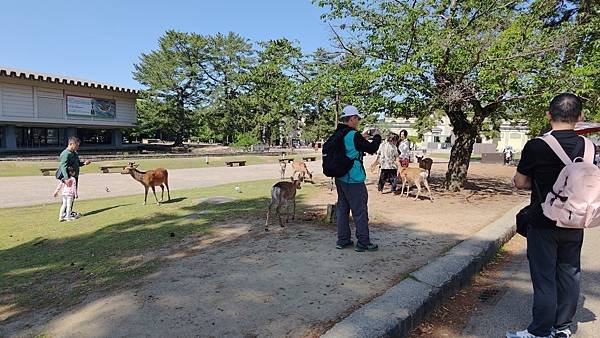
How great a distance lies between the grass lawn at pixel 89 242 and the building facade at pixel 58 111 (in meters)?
24.9

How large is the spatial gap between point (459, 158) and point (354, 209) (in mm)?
7846

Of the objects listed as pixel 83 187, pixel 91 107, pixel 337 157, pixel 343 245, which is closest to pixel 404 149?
pixel 343 245

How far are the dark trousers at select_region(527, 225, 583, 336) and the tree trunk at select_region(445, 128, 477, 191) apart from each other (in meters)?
8.98

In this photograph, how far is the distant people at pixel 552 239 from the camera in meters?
2.71

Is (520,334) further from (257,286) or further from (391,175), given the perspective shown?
(391,175)

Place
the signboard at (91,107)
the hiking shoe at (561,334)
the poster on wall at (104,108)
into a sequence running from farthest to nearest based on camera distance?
the poster on wall at (104,108) < the signboard at (91,107) < the hiking shoe at (561,334)

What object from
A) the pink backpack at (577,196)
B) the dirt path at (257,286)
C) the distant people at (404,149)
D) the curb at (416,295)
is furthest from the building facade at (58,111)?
the pink backpack at (577,196)

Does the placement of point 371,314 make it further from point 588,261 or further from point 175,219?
point 175,219

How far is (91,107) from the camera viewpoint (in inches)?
1387

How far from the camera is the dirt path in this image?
3043 millimetres

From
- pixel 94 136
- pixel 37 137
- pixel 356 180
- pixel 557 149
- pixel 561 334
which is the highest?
pixel 94 136

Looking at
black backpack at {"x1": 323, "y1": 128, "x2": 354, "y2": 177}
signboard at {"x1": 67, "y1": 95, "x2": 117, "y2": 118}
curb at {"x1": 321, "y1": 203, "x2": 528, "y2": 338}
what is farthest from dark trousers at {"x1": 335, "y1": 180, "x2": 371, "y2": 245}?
signboard at {"x1": 67, "y1": 95, "x2": 117, "y2": 118}

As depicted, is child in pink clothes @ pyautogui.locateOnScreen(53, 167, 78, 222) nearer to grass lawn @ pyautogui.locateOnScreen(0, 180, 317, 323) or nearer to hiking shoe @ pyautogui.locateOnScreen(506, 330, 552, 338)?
grass lawn @ pyautogui.locateOnScreen(0, 180, 317, 323)

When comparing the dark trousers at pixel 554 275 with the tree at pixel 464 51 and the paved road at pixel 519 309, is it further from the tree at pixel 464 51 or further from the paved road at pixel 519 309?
the tree at pixel 464 51
